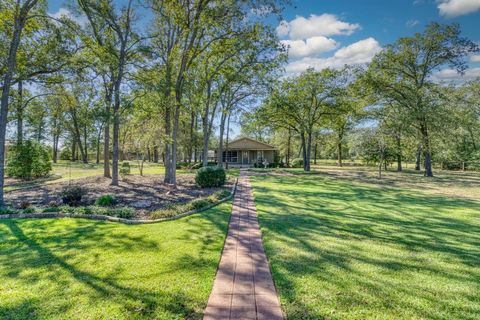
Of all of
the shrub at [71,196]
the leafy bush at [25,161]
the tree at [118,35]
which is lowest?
the shrub at [71,196]

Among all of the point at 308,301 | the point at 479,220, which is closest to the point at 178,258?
the point at 308,301

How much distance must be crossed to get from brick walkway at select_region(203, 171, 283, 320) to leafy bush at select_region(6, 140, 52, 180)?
1586cm

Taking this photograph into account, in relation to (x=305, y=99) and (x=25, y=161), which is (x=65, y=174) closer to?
(x=25, y=161)

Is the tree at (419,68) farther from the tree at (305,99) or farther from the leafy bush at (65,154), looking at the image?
the leafy bush at (65,154)

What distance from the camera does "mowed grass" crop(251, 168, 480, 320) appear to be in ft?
8.51

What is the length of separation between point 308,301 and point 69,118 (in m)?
39.0

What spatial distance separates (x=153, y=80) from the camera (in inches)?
465

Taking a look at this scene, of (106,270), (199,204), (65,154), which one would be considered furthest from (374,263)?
(65,154)

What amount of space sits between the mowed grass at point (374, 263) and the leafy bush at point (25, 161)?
616 inches

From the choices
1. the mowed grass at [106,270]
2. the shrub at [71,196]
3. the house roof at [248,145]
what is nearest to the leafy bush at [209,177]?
the shrub at [71,196]

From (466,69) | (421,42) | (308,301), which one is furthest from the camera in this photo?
(421,42)

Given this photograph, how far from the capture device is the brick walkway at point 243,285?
2.46m

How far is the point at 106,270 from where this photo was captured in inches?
130

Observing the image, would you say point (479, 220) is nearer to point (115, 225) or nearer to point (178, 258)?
point (178, 258)
